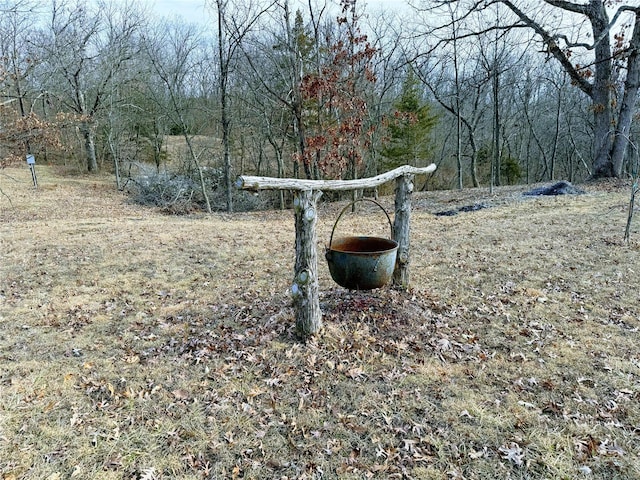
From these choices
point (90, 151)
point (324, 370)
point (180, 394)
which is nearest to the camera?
point (180, 394)

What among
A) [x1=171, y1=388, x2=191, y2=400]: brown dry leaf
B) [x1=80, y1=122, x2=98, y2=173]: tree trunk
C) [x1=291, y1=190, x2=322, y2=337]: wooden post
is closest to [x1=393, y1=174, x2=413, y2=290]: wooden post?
[x1=291, y1=190, x2=322, y2=337]: wooden post

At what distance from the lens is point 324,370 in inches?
148

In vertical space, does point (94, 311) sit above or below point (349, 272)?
below

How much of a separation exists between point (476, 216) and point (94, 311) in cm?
981

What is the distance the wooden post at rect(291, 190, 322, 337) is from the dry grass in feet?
0.94

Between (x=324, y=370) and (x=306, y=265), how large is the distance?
102 cm

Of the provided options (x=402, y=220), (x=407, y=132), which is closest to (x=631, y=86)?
(x=407, y=132)

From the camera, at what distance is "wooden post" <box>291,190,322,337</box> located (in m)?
3.84

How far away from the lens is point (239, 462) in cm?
280

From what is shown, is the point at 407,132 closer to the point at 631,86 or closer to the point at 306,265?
the point at 631,86

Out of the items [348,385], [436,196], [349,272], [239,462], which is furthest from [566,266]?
[436,196]

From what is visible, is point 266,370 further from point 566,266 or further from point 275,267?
point 566,266

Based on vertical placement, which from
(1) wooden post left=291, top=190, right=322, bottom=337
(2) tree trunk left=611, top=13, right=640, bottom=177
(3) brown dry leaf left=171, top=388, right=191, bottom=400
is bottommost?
(3) brown dry leaf left=171, top=388, right=191, bottom=400

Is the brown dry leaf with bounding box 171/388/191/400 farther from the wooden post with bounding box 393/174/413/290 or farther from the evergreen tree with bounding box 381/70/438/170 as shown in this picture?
the evergreen tree with bounding box 381/70/438/170
